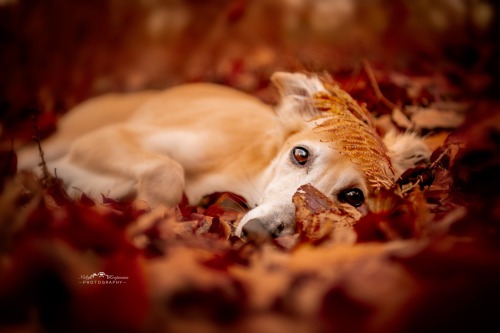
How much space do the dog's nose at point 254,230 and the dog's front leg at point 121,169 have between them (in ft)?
2.28

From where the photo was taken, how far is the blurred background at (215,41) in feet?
13.2

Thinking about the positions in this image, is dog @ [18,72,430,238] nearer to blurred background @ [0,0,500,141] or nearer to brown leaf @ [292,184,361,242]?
brown leaf @ [292,184,361,242]

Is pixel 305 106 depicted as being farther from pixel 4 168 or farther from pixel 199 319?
pixel 199 319

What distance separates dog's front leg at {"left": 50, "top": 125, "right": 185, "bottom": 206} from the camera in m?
2.36

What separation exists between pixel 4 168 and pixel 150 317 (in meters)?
1.23

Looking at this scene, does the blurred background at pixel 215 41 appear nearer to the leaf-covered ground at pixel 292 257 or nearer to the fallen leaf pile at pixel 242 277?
the leaf-covered ground at pixel 292 257

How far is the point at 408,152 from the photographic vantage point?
2307 mm

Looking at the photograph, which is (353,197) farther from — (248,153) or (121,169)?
(121,169)

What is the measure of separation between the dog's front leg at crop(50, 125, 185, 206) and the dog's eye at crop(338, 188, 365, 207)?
874 mm

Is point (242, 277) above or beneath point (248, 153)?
beneath

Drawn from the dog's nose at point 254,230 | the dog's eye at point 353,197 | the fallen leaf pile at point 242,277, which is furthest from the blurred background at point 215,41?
the fallen leaf pile at point 242,277

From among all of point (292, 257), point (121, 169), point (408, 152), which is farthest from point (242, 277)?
point (121, 169)

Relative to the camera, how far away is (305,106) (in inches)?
101

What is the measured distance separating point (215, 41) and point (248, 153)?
2.84 meters
